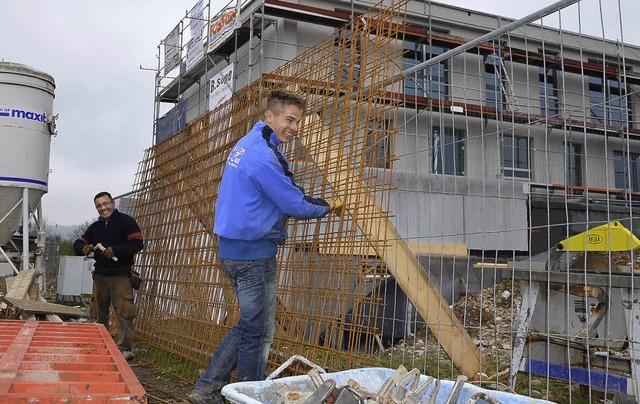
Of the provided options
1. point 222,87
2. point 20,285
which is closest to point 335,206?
point 20,285

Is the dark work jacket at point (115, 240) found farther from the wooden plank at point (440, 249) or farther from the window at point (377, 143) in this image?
the window at point (377, 143)

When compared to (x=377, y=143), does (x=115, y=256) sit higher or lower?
lower

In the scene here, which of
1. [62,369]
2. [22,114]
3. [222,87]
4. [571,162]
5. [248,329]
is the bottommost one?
[62,369]

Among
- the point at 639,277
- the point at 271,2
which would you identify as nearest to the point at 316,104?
the point at 639,277

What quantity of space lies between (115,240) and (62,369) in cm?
441

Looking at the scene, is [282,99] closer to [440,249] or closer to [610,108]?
[610,108]

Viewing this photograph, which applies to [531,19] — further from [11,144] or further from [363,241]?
[11,144]

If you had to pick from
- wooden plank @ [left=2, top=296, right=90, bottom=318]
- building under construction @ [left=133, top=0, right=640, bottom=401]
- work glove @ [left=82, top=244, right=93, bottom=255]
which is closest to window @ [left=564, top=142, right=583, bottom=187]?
building under construction @ [left=133, top=0, right=640, bottom=401]

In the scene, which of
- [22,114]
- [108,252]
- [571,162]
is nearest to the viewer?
[108,252]

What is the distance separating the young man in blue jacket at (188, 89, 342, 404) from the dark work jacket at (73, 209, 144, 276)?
358 centimetres

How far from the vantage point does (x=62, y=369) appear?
2.78m

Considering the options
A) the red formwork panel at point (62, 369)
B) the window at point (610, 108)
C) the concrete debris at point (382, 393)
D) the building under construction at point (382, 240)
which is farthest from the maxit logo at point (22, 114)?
the concrete debris at point (382, 393)

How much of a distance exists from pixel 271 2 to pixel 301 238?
1303cm

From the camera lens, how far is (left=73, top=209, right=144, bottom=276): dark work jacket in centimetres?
695
